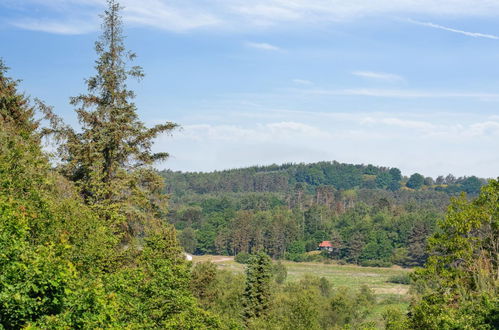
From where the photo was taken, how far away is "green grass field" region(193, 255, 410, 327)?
299 feet

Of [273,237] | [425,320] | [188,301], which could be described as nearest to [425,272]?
[425,320]

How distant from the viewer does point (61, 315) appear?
35.0 feet

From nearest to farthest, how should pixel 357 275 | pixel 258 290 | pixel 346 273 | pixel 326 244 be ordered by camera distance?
pixel 258 290
pixel 357 275
pixel 346 273
pixel 326 244

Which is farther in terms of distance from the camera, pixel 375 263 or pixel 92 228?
pixel 375 263

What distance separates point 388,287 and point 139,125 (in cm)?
9153

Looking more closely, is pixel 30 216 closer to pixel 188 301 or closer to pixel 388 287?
pixel 188 301

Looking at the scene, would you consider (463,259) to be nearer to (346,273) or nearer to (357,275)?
(357,275)

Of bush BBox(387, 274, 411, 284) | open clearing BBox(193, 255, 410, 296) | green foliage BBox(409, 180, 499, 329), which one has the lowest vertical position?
open clearing BBox(193, 255, 410, 296)

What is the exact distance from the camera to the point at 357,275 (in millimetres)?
137000

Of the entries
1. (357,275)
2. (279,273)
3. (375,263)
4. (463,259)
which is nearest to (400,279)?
(357,275)

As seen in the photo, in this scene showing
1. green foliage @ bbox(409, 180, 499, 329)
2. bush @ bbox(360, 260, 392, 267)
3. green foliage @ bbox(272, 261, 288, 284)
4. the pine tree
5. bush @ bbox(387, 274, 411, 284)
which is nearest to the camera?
green foliage @ bbox(409, 180, 499, 329)

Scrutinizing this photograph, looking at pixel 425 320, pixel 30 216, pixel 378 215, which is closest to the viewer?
pixel 30 216

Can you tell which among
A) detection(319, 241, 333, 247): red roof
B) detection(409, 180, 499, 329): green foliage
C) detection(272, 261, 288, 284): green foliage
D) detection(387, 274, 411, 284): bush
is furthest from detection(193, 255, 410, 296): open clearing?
detection(409, 180, 499, 329): green foliage

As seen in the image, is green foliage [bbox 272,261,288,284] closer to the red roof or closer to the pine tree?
the pine tree
